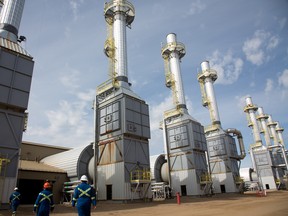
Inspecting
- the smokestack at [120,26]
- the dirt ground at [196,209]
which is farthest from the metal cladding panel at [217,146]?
the smokestack at [120,26]

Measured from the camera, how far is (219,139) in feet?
135

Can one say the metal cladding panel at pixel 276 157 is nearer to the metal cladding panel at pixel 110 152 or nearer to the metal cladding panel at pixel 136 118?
the metal cladding panel at pixel 136 118

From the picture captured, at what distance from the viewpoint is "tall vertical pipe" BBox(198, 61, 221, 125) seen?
4312cm

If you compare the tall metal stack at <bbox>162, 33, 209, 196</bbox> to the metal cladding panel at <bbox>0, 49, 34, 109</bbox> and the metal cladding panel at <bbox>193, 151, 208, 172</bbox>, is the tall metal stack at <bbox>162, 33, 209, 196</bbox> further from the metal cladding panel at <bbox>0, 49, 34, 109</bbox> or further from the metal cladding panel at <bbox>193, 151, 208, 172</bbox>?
the metal cladding panel at <bbox>0, 49, 34, 109</bbox>

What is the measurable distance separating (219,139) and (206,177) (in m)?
12.5

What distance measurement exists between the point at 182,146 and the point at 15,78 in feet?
77.2

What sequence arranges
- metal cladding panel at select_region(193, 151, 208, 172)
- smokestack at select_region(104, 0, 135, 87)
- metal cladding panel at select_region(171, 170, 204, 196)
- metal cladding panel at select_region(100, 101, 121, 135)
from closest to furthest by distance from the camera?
metal cladding panel at select_region(100, 101, 121, 135) < smokestack at select_region(104, 0, 135, 87) < metal cladding panel at select_region(171, 170, 204, 196) < metal cladding panel at select_region(193, 151, 208, 172)

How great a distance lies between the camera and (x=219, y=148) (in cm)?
4078

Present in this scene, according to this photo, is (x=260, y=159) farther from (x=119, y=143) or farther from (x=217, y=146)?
(x=119, y=143)

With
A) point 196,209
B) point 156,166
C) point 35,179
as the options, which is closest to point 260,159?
point 156,166

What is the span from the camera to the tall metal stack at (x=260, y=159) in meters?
51.3

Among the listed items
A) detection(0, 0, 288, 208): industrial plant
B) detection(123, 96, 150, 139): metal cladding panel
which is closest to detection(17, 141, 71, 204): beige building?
detection(0, 0, 288, 208): industrial plant

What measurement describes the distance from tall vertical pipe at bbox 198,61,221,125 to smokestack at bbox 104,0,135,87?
2081 centimetres

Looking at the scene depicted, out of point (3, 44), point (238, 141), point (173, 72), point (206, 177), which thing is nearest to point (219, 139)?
point (238, 141)
